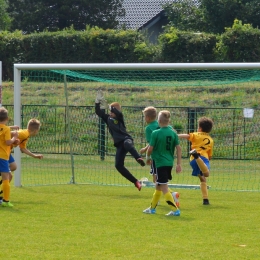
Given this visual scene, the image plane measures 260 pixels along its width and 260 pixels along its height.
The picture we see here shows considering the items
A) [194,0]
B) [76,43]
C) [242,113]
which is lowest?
[242,113]

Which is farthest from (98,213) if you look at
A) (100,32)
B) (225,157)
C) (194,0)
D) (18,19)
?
(18,19)

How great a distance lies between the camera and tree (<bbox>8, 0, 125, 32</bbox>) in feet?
125

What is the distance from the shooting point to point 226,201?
11.6m

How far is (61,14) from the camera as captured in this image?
3841cm

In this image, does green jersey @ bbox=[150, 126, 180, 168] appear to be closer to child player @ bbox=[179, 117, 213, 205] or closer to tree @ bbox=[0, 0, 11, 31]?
child player @ bbox=[179, 117, 213, 205]

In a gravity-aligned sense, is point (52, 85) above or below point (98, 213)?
above

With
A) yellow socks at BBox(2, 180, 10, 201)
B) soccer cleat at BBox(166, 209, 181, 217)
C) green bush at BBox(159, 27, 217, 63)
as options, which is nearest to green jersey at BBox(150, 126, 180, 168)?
soccer cleat at BBox(166, 209, 181, 217)

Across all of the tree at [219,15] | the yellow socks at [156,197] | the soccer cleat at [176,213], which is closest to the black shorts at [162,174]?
the yellow socks at [156,197]

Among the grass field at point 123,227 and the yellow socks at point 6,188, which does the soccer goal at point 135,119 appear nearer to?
the grass field at point 123,227

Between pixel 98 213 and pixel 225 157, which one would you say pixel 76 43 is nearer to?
pixel 225 157

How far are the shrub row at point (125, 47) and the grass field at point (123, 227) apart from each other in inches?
557

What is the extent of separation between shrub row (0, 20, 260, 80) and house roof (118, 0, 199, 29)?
9933 millimetres

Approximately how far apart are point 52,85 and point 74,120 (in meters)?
1.14

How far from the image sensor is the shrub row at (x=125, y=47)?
25.9 meters
